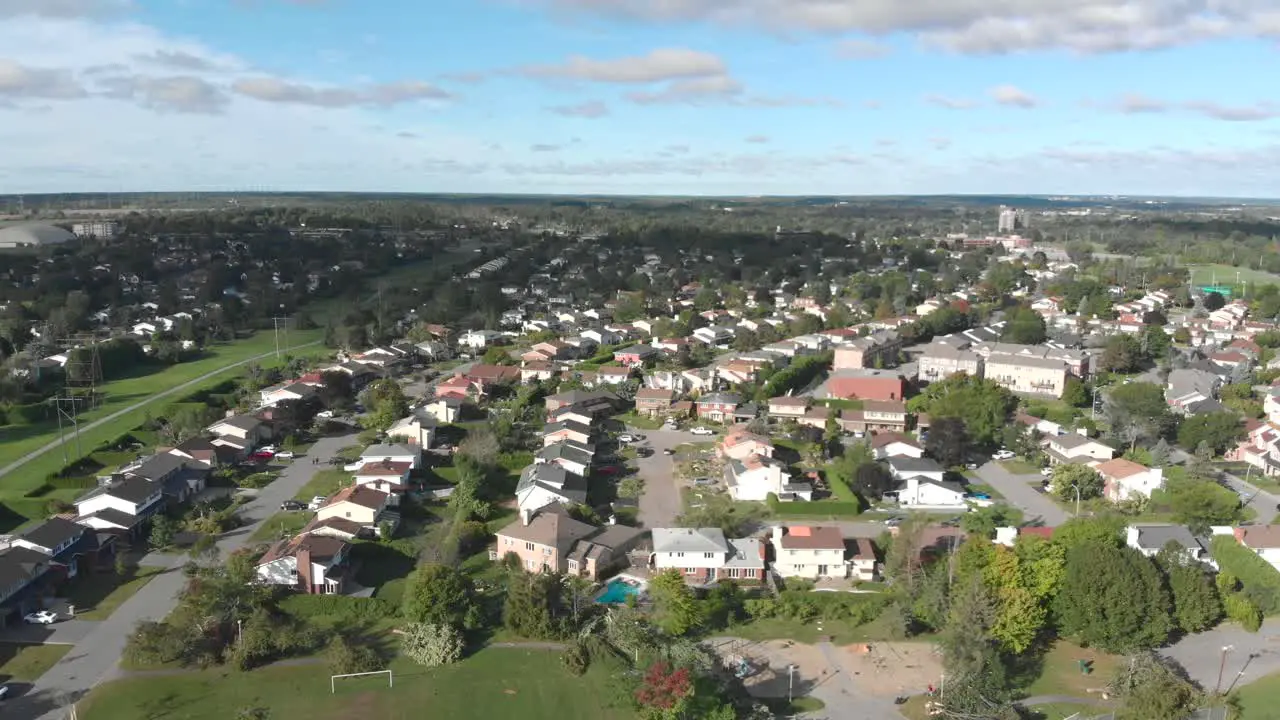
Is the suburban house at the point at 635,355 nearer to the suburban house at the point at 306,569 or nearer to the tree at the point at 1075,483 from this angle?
the tree at the point at 1075,483

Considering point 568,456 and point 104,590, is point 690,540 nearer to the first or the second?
point 568,456

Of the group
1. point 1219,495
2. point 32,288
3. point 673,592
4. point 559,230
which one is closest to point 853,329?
point 1219,495

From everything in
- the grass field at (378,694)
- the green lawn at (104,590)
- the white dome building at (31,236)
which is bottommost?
the grass field at (378,694)

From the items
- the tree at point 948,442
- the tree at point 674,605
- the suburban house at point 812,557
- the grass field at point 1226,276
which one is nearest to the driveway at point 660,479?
the suburban house at point 812,557

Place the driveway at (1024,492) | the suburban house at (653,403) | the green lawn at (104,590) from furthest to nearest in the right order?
the suburban house at (653,403) < the driveway at (1024,492) < the green lawn at (104,590)

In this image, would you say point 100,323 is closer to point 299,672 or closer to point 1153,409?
point 299,672

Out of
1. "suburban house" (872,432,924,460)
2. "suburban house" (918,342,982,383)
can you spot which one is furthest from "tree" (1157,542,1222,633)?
"suburban house" (918,342,982,383)
